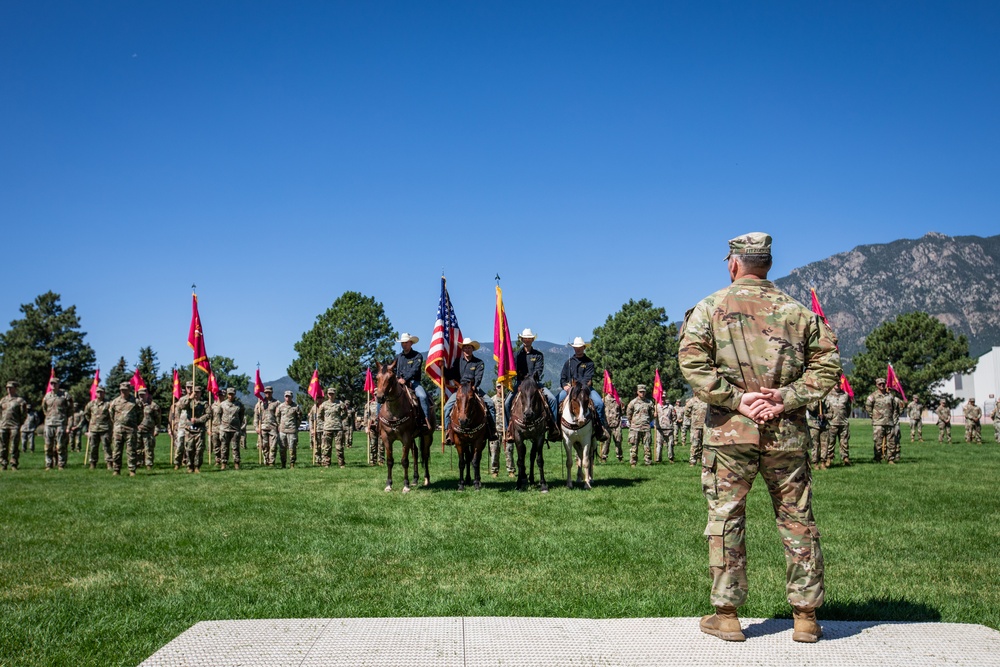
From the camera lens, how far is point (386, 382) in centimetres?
1584

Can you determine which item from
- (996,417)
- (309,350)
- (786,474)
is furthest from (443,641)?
(309,350)

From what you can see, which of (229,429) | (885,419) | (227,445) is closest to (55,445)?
Answer: (227,445)

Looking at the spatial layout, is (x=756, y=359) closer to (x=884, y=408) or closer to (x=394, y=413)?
(x=394, y=413)

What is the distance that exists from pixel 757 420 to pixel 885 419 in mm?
21766

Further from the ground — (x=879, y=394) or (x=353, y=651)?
(x=879, y=394)

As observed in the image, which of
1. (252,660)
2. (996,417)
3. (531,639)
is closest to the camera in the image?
(252,660)

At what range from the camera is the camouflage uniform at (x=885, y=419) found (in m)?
24.3

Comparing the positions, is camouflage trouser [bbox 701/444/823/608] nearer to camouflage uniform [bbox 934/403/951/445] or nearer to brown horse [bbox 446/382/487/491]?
brown horse [bbox 446/382/487/491]

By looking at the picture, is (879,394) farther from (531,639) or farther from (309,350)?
(309,350)

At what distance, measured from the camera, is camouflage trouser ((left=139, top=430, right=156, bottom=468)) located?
24.3m

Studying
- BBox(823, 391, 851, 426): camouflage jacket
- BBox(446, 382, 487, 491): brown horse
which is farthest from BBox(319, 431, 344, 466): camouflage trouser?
BBox(823, 391, 851, 426): camouflage jacket

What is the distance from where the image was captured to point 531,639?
5.11 m

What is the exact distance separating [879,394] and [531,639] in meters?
23.3

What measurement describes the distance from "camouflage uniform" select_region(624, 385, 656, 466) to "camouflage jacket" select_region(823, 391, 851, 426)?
527 centimetres
